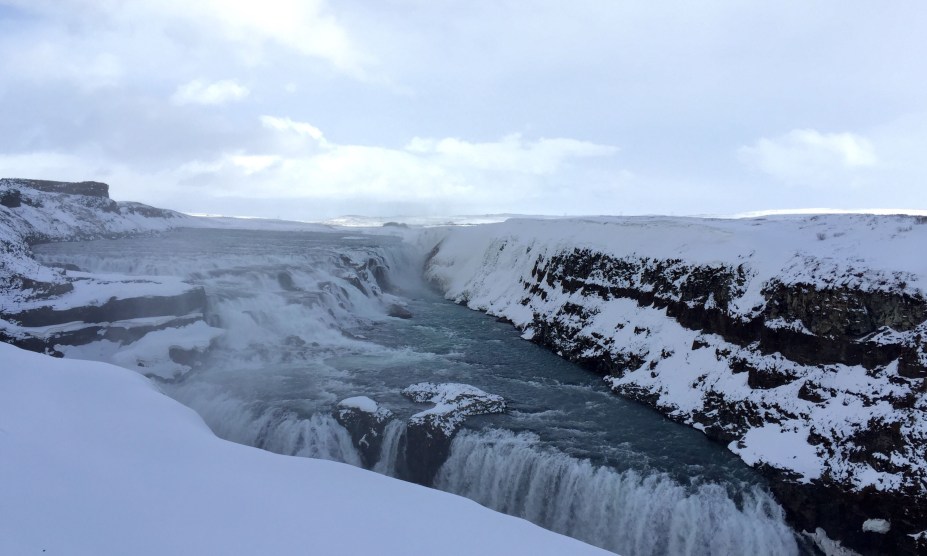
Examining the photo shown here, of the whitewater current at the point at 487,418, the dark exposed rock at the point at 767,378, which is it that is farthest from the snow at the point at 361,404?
the dark exposed rock at the point at 767,378

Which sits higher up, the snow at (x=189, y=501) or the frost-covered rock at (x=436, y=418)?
the snow at (x=189, y=501)

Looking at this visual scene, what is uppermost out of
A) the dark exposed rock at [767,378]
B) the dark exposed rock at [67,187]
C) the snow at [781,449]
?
the dark exposed rock at [67,187]

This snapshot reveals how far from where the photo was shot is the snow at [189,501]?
5652 millimetres

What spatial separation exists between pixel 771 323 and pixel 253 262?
111 feet

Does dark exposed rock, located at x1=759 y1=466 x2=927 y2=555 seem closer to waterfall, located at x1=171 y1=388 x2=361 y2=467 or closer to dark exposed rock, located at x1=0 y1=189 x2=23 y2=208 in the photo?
waterfall, located at x1=171 y1=388 x2=361 y2=467

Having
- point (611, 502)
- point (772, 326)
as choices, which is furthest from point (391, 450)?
point (772, 326)

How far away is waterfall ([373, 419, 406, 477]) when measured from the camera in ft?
57.2

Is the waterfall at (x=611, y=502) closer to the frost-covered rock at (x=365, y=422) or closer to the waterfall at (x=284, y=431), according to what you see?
the frost-covered rock at (x=365, y=422)

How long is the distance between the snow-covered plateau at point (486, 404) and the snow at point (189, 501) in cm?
4

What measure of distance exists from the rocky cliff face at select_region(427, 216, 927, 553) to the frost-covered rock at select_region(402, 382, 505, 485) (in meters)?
6.70

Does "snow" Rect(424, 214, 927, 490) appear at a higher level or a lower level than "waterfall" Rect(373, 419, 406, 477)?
higher

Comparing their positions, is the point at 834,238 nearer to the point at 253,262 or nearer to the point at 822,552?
the point at 822,552

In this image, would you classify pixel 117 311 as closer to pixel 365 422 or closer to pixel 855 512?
pixel 365 422

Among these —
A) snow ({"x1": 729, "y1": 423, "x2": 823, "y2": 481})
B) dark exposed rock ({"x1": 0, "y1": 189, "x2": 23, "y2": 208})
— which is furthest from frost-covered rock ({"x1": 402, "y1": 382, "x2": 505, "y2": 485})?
dark exposed rock ({"x1": 0, "y1": 189, "x2": 23, "y2": 208})
